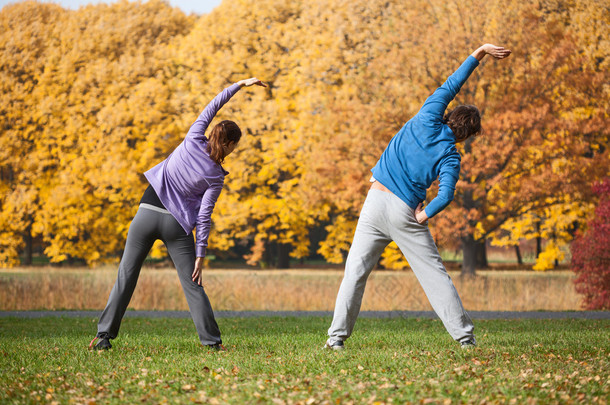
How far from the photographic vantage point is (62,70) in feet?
81.6

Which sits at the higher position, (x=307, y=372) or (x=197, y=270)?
(x=197, y=270)

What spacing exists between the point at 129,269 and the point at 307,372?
73.9 inches

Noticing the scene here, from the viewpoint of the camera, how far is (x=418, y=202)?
209 inches

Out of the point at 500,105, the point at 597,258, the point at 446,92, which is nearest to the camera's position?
the point at 446,92

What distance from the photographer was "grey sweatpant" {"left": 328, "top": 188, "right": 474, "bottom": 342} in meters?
5.21

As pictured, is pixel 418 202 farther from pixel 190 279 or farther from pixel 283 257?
pixel 283 257

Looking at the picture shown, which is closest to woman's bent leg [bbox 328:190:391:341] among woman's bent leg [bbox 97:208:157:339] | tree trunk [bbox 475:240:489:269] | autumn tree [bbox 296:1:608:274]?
woman's bent leg [bbox 97:208:157:339]

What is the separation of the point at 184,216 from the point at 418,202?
185 centimetres

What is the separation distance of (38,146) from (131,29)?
5.64 m

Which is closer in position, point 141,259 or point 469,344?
point 469,344

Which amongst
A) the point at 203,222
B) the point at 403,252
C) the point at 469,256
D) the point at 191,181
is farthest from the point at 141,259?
the point at 469,256

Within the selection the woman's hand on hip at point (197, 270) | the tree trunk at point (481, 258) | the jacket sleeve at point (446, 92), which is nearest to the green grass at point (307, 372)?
the woman's hand on hip at point (197, 270)

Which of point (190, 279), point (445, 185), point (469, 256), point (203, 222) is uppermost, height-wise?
point (445, 185)

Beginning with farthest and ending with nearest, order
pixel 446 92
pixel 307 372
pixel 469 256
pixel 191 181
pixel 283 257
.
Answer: pixel 283 257 < pixel 469 256 < pixel 191 181 < pixel 446 92 < pixel 307 372
